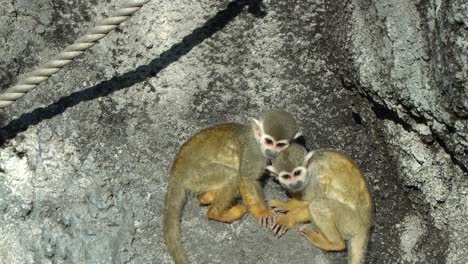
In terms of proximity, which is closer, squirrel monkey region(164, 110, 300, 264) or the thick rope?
the thick rope

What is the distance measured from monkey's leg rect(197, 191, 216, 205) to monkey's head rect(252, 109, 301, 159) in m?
0.31

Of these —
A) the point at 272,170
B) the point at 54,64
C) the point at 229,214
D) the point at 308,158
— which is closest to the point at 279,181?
the point at 272,170

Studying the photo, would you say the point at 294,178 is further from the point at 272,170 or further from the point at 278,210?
the point at 278,210

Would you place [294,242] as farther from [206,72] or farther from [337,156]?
[206,72]

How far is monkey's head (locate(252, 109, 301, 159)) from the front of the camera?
371 centimetres

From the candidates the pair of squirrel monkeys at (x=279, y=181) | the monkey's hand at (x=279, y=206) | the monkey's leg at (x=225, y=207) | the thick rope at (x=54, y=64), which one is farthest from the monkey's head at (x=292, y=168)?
the thick rope at (x=54, y=64)

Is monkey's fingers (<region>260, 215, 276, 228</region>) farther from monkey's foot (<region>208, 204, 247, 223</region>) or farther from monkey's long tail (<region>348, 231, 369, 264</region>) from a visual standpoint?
monkey's long tail (<region>348, 231, 369, 264</region>)

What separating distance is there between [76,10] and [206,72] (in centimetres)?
73

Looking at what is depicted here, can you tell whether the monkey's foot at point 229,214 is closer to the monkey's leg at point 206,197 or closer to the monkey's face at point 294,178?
the monkey's leg at point 206,197

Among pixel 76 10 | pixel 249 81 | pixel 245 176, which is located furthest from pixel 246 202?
pixel 76 10

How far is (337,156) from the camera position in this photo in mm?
3820

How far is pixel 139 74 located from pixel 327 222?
1216 millimetres

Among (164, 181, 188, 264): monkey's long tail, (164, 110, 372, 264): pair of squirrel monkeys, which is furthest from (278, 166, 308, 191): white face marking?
(164, 181, 188, 264): monkey's long tail

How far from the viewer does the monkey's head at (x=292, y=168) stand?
3707 mm
